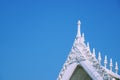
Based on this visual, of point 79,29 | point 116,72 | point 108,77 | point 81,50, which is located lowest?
point 108,77

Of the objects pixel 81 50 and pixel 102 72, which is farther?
pixel 81 50

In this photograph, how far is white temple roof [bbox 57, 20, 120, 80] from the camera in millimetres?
9867

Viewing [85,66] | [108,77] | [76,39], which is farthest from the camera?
[76,39]

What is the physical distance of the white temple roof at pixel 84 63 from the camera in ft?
32.4

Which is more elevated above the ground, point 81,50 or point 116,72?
point 81,50

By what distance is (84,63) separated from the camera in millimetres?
10422

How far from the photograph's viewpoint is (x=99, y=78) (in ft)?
32.1

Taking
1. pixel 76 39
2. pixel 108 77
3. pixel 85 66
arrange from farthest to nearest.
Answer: pixel 76 39 < pixel 85 66 < pixel 108 77

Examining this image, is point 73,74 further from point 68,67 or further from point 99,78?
point 99,78

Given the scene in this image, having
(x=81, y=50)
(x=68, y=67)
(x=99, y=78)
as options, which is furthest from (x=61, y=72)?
(x=99, y=78)

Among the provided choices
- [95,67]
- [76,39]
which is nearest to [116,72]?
[95,67]

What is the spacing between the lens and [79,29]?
11.1 metres

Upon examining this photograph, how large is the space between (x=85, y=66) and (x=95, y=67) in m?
0.40

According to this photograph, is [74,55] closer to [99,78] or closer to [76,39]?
[76,39]
